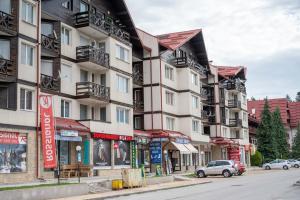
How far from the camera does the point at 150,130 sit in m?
51.0

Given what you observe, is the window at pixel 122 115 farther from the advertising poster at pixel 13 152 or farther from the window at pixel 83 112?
the advertising poster at pixel 13 152

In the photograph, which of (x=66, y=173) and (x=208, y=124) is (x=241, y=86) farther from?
(x=66, y=173)

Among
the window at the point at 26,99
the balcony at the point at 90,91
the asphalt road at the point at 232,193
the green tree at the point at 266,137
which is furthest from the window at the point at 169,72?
the green tree at the point at 266,137

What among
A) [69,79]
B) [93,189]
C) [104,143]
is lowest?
[93,189]

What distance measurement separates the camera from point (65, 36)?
122 ft

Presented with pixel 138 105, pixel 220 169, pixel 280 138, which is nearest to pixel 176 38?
pixel 138 105

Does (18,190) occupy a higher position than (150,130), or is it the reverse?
(150,130)

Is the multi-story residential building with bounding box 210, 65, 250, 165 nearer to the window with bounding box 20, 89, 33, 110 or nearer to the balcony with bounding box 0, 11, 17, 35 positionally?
the window with bounding box 20, 89, 33, 110

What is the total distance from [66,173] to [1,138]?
6864 millimetres

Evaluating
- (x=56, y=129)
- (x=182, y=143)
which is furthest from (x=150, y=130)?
(x=56, y=129)

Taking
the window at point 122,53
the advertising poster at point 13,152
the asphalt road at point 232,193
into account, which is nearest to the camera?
the asphalt road at point 232,193

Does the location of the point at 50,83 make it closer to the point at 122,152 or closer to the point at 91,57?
the point at 91,57

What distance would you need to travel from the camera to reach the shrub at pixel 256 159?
268ft

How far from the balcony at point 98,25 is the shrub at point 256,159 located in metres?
44.7
